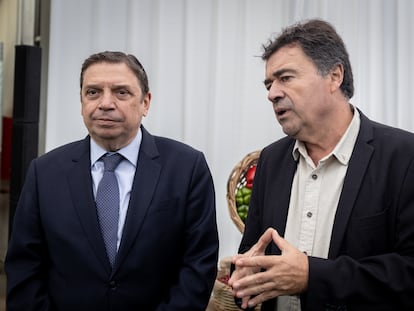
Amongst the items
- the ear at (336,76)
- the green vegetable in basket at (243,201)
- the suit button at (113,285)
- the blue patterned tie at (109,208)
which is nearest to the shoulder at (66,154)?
the blue patterned tie at (109,208)

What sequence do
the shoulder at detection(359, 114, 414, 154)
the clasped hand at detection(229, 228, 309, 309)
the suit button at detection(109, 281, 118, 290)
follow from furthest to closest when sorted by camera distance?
the suit button at detection(109, 281, 118, 290) < the shoulder at detection(359, 114, 414, 154) < the clasped hand at detection(229, 228, 309, 309)

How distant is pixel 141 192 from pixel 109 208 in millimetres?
101

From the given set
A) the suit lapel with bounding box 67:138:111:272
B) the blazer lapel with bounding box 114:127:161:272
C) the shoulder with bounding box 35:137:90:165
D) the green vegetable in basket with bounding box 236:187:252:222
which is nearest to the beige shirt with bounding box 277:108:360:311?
the blazer lapel with bounding box 114:127:161:272

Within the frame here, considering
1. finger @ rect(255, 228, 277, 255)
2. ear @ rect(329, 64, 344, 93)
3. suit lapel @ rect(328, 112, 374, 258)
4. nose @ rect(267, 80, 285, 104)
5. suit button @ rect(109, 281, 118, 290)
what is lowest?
suit button @ rect(109, 281, 118, 290)

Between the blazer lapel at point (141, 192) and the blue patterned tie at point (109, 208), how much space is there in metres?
0.03

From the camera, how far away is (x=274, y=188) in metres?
1.41

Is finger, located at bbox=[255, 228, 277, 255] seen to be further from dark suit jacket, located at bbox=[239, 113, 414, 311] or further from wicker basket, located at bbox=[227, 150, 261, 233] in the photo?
wicker basket, located at bbox=[227, 150, 261, 233]

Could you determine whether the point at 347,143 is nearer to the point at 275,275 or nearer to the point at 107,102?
the point at 275,275

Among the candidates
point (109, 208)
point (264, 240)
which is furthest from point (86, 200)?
point (264, 240)

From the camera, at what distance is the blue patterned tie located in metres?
1.46

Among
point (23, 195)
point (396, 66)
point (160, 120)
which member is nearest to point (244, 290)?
point (23, 195)

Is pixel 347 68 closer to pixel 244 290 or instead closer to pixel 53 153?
pixel 244 290

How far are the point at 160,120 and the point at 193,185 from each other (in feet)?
3.39

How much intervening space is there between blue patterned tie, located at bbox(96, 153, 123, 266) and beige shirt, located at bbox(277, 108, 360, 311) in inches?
19.2
